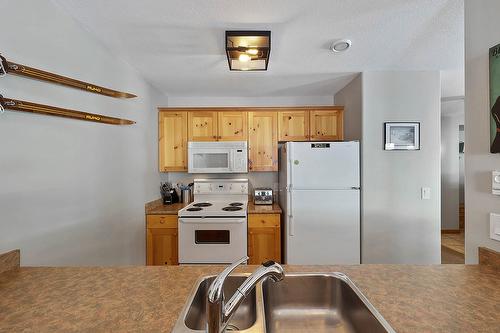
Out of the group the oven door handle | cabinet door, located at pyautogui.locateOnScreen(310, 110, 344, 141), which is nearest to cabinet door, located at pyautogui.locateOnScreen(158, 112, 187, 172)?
the oven door handle

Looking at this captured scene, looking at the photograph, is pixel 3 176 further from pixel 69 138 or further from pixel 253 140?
pixel 253 140

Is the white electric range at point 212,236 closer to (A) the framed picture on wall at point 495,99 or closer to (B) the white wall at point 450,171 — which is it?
(A) the framed picture on wall at point 495,99

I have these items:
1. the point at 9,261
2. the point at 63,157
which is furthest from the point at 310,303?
the point at 63,157

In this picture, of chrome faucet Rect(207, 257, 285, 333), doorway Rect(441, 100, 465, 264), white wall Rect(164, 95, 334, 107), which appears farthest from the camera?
doorway Rect(441, 100, 465, 264)

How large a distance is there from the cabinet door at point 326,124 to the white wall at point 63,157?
2145 millimetres

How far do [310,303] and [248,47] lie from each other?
1.70 meters

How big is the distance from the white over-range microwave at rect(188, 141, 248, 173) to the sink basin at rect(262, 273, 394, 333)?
2033 mm

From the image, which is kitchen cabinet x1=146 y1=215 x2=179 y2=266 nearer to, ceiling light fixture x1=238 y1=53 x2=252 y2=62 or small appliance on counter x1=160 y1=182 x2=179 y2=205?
small appliance on counter x1=160 y1=182 x2=179 y2=205

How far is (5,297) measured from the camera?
0.83m

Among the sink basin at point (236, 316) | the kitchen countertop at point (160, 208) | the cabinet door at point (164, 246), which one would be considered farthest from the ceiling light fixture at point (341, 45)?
the cabinet door at point (164, 246)

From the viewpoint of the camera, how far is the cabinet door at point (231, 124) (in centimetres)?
309

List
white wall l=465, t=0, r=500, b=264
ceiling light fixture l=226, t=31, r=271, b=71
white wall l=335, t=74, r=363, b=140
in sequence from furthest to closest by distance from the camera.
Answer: white wall l=335, t=74, r=363, b=140 → ceiling light fixture l=226, t=31, r=271, b=71 → white wall l=465, t=0, r=500, b=264

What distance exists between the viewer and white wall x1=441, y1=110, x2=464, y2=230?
4.49m

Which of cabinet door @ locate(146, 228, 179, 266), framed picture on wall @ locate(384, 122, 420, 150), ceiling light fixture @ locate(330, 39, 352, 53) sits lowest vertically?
cabinet door @ locate(146, 228, 179, 266)
